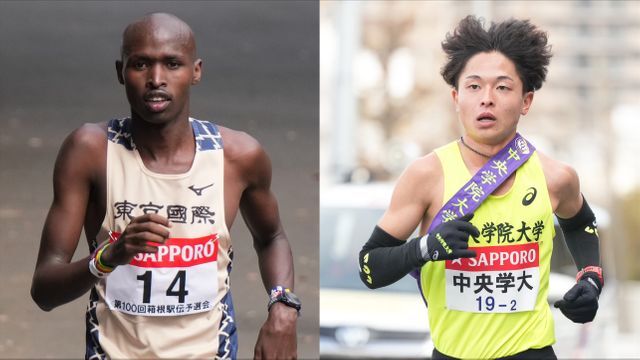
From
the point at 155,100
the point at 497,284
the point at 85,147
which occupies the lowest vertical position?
the point at 497,284

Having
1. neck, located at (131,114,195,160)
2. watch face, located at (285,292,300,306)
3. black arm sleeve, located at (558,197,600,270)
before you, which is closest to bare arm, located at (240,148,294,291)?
watch face, located at (285,292,300,306)

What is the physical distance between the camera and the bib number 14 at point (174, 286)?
4.10m

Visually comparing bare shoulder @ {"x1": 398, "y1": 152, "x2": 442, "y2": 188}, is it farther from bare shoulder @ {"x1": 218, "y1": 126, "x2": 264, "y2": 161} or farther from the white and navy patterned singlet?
the white and navy patterned singlet

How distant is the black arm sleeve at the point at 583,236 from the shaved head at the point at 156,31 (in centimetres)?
167

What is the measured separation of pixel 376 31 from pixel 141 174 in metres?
32.4

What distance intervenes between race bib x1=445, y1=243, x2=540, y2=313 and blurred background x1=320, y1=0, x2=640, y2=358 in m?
1.03

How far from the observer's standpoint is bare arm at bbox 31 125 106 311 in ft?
13.4

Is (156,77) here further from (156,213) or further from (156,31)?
(156,213)

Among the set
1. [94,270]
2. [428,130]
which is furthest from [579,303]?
[428,130]

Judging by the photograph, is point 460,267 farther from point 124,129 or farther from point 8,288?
point 8,288

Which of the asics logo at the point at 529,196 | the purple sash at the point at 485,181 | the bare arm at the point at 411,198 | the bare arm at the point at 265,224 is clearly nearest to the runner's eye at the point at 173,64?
the bare arm at the point at 265,224

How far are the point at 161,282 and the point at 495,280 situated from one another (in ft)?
3.97

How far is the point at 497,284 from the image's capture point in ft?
14.7

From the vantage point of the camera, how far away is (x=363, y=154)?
1454 inches
